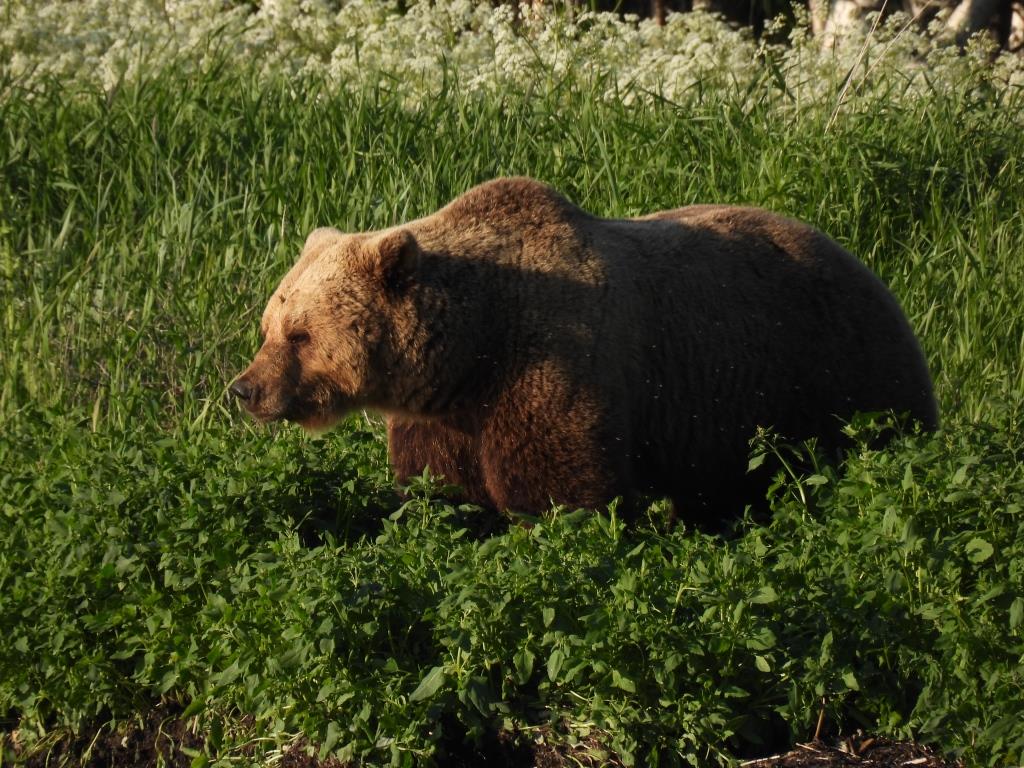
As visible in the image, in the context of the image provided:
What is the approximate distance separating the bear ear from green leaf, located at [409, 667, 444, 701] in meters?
1.56

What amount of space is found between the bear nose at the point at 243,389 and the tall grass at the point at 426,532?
211mm

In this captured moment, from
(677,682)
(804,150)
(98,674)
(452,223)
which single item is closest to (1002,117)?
(804,150)

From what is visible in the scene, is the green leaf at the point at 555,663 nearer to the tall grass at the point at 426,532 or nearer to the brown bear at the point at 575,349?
the tall grass at the point at 426,532

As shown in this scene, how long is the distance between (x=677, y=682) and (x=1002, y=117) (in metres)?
5.25

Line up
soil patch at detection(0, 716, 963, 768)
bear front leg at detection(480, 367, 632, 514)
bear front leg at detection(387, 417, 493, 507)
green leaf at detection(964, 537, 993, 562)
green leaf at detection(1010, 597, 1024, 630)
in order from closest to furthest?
green leaf at detection(1010, 597, 1024, 630) → soil patch at detection(0, 716, 963, 768) → green leaf at detection(964, 537, 993, 562) → bear front leg at detection(480, 367, 632, 514) → bear front leg at detection(387, 417, 493, 507)

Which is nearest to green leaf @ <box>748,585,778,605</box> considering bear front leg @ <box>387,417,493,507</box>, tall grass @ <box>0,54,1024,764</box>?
tall grass @ <box>0,54,1024,764</box>

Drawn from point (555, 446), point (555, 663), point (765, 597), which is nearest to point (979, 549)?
point (765, 597)

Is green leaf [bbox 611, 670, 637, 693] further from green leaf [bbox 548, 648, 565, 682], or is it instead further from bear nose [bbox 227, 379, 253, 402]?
bear nose [bbox 227, 379, 253, 402]

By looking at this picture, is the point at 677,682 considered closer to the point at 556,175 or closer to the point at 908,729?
the point at 908,729

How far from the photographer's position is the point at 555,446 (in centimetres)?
457

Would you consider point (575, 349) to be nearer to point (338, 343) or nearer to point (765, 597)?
point (338, 343)

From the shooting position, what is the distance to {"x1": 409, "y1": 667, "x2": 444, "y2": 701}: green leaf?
3.45 meters

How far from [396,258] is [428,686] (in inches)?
62.8

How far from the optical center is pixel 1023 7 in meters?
13.3
